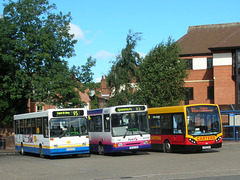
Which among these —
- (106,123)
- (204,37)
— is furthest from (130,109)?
(204,37)

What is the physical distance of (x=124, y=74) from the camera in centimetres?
4062

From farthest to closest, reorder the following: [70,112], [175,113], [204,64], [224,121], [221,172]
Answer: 1. [204,64]
2. [224,121]
3. [175,113]
4. [70,112]
5. [221,172]

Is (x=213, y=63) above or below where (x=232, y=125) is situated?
above

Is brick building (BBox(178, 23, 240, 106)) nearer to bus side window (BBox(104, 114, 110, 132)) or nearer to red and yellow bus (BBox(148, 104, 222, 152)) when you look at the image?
red and yellow bus (BBox(148, 104, 222, 152))

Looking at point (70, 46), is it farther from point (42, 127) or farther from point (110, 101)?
point (42, 127)

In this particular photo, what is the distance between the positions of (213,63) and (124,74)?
1036 cm

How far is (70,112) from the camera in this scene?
2242cm

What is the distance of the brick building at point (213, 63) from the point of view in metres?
43.3

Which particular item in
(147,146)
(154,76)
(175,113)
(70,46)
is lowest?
(147,146)

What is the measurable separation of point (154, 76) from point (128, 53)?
346cm

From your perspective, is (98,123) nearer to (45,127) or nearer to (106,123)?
(106,123)

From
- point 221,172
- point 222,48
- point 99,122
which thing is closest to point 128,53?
point 222,48

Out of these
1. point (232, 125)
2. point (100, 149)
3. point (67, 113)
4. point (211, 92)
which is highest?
point (211, 92)

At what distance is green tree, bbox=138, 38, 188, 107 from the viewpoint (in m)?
40.7
